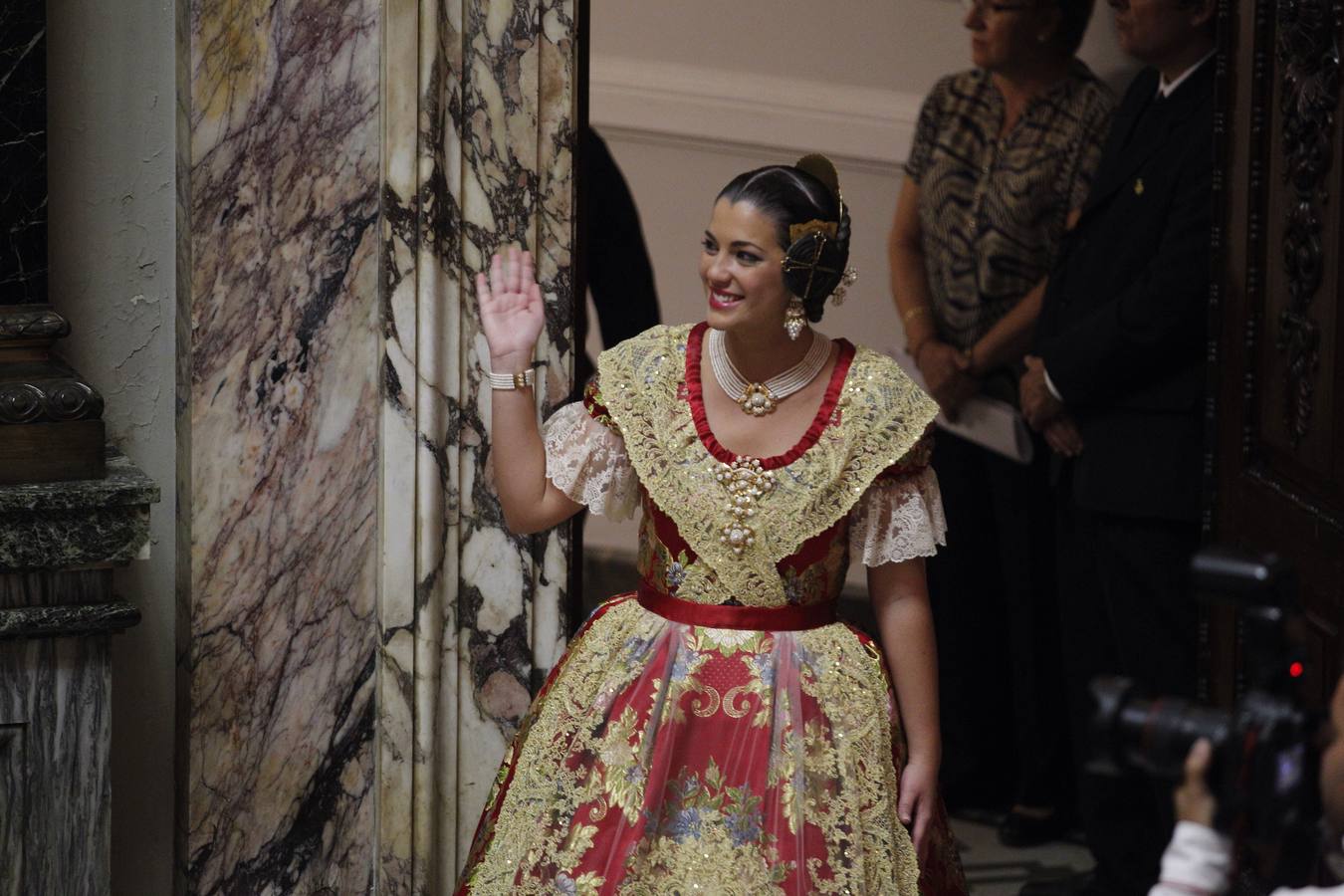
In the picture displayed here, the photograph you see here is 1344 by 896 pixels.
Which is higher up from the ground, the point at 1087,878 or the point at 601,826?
the point at 601,826

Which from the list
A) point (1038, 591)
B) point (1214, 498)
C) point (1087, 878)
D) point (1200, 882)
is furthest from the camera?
point (1038, 591)

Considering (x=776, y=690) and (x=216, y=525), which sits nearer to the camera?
(x=776, y=690)

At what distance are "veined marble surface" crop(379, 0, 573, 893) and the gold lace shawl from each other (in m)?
0.52

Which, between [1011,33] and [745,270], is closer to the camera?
[745,270]

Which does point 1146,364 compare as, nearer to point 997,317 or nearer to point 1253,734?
point 997,317

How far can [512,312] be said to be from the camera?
2799 millimetres

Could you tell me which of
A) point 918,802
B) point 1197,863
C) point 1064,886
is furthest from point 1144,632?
point 1197,863

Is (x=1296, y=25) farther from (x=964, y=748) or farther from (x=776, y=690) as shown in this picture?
(x=964, y=748)

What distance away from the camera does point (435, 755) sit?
3318 millimetres

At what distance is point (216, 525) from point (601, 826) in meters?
0.93

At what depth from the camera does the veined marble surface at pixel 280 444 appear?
312 centimetres

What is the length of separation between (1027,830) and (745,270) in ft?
7.72

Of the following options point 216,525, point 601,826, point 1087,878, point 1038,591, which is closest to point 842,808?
point 601,826

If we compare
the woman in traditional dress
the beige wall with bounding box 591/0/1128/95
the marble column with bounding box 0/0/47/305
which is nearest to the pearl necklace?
the woman in traditional dress
